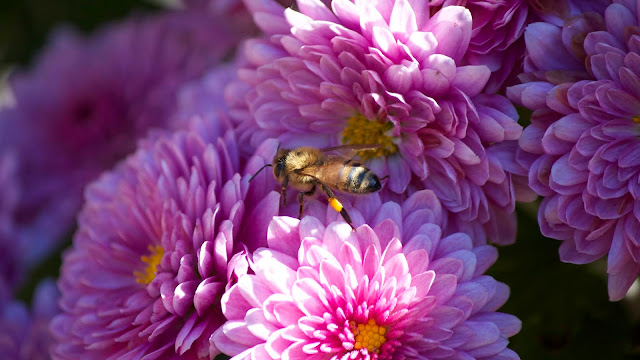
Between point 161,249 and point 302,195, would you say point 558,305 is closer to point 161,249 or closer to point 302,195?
point 302,195

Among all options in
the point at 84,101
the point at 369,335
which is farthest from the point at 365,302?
the point at 84,101

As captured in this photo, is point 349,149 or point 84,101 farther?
point 84,101

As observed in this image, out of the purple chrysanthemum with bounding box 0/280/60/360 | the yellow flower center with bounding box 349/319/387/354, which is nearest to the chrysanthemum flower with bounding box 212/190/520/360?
the yellow flower center with bounding box 349/319/387/354

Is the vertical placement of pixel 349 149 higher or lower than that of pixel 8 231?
higher

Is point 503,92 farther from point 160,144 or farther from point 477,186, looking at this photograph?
point 160,144

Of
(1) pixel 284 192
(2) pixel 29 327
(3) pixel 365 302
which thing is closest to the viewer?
(3) pixel 365 302

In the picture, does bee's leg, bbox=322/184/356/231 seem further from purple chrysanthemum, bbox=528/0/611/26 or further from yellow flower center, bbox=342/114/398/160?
purple chrysanthemum, bbox=528/0/611/26
